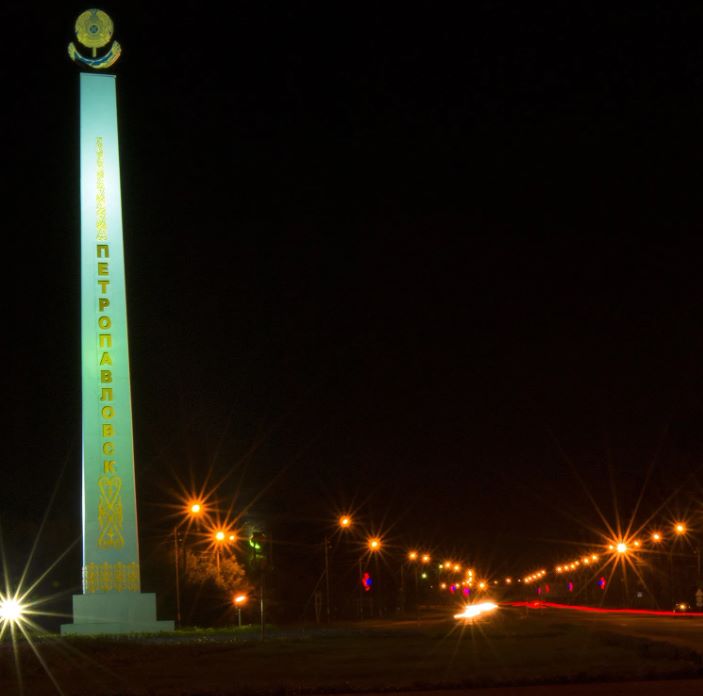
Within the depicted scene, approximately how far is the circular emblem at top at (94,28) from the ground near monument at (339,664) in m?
26.4

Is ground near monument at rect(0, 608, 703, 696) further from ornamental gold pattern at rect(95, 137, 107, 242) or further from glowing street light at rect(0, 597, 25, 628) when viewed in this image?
ornamental gold pattern at rect(95, 137, 107, 242)

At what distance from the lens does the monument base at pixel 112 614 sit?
45681 millimetres

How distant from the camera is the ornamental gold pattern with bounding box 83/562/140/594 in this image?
46344 mm

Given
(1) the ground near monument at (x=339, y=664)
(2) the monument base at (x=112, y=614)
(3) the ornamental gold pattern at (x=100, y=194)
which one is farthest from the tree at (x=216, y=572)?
(1) the ground near monument at (x=339, y=664)

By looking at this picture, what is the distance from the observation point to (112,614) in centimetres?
4625

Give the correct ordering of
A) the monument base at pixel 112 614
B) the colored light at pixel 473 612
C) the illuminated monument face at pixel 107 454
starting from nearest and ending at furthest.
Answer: the monument base at pixel 112 614
the illuminated monument face at pixel 107 454
the colored light at pixel 473 612

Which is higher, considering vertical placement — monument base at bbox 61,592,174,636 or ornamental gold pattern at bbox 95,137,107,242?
ornamental gold pattern at bbox 95,137,107,242

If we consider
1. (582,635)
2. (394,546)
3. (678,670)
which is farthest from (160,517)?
(394,546)

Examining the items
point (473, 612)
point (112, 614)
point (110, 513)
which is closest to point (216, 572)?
point (112, 614)

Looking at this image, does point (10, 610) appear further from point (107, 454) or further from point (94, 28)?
point (94, 28)

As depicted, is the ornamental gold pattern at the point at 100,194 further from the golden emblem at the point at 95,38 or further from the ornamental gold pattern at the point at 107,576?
the ornamental gold pattern at the point at 107,576

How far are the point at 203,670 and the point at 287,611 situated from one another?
4774 cm

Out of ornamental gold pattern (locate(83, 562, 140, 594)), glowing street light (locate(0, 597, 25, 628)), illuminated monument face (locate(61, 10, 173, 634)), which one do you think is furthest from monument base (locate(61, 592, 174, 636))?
glowing street light (locate(0, 597, 25, 628))

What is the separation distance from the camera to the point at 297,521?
87.8 meters
